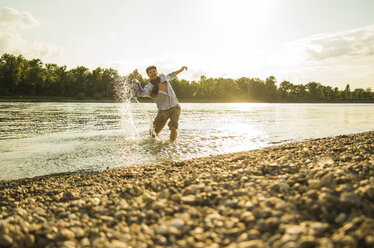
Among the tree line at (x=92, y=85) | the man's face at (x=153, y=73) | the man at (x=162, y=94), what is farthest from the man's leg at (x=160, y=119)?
the tree line at (x=92, y=85)

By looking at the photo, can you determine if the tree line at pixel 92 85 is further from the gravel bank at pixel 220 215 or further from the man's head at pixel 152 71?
the gravel bank at pixel 220 215

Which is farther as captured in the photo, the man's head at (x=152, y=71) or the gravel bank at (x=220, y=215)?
the man's head at (x=152, y=71)

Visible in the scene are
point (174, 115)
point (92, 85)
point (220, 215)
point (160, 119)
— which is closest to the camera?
point (220, 215)

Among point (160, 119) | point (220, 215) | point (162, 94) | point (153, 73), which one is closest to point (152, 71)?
point (153, 73)

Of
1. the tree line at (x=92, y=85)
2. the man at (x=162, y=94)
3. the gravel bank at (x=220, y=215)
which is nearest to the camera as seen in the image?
the gravel bank at (x=220, y=215)

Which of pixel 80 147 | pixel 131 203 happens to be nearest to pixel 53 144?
pixel 80 147

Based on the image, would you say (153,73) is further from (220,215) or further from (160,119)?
(220,215)

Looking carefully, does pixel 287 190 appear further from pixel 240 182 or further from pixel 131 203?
pixel 131 203

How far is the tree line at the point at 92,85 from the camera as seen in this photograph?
342 feet

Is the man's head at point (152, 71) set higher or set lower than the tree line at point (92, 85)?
lower

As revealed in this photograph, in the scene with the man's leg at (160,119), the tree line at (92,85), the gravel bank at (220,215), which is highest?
the tree line at (92,85)

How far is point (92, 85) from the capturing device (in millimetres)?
130125

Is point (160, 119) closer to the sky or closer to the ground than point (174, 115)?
closer to the ground

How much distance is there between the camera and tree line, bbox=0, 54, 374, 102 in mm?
104375
